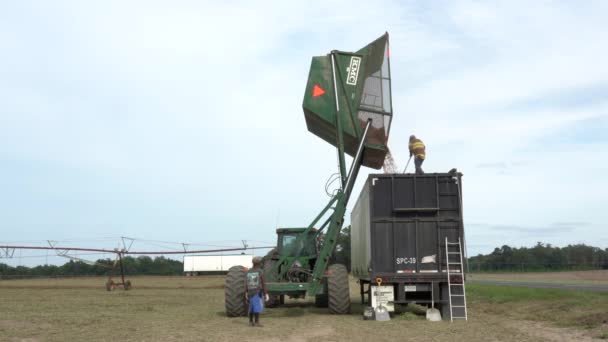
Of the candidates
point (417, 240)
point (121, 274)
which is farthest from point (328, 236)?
point (121, 274)

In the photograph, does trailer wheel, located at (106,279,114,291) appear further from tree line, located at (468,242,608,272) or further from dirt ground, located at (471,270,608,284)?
tree line, located at (468,242,608,272)

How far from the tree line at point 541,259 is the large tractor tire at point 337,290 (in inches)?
1359

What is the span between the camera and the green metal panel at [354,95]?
633 inches

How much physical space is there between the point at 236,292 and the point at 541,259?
70.6 metres

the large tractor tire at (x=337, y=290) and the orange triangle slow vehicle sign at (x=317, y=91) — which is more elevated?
the orange triangle slow vehicle sign at (x=317, y=91)

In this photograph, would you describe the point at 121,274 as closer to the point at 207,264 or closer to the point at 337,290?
the point at 337,290

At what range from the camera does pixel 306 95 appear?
1631 centimetres

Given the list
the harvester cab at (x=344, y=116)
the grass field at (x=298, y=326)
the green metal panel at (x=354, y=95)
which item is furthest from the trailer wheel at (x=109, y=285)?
the green metal panel at (x=354, y=95)

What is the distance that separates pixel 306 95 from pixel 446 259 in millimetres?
5726

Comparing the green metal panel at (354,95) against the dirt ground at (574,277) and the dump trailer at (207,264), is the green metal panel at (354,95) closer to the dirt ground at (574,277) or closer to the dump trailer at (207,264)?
the dirt ground at (574,277)

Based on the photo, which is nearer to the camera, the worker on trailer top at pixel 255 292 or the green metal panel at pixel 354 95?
the worker on trailer top at pixel 255 292

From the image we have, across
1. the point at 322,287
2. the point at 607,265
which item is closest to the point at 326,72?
the point at 322,287

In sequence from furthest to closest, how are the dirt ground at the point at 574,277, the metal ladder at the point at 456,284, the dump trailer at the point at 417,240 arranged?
the dirt ground at the point at 574,277 → the dump trailer at the point at 417,240 → the metal ladder at the point at 456,284

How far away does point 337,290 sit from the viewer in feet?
50.1
